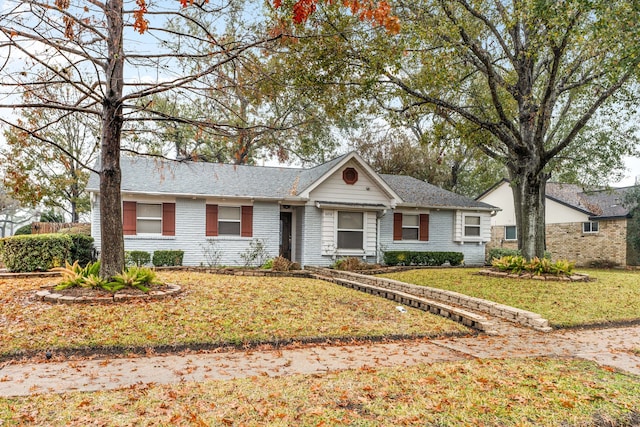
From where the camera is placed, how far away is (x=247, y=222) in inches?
701

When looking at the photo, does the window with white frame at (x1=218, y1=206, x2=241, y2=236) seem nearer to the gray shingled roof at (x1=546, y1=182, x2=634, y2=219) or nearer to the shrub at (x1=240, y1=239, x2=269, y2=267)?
the shrub at (x1=240, y1=239, x2=269, y2=267)

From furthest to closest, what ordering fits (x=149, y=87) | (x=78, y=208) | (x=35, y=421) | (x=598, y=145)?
(x=78, y=208)
(x=598, y=145)
(x=149, y=87)
(x=35, y=421)

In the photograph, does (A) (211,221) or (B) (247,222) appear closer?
(A) (211,221)

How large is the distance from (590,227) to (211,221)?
2101 cm

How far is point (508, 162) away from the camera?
21844 millimetres

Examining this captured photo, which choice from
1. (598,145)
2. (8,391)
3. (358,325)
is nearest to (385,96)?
(358,325)

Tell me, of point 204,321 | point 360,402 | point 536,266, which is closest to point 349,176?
point 536,266

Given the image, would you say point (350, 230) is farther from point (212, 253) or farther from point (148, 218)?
point (148, 218)

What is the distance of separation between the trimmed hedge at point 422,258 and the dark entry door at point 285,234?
13.5 ft

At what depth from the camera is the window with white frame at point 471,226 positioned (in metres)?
→ 21.2

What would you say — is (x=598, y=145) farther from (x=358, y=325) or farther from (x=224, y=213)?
(x=358, y=325)

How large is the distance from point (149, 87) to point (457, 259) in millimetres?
15427

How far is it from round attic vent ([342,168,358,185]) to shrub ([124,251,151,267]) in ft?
26.0

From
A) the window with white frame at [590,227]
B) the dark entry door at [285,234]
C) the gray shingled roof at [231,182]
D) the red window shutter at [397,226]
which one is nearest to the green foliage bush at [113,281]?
the gray shingled roof at [231,182]
